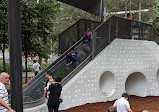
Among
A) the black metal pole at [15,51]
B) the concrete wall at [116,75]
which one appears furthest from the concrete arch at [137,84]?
the black metal pole at [15,51]

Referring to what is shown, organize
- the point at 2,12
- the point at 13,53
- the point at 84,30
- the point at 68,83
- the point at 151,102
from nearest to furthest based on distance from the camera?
the point at 13,53, the point at 68,83, the point at 151,102, the point at 2,12, the point at 84,30

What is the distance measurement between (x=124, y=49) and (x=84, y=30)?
3322 millimetres

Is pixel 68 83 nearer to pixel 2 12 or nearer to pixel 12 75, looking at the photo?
pixel 12 75

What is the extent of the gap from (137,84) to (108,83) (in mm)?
2398

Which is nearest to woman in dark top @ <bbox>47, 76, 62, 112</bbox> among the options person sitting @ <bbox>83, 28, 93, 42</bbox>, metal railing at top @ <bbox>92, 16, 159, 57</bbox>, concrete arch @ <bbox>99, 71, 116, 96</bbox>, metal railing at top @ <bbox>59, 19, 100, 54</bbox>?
metal railing at top @ <bbox>92, 16, 159, 57</bbox>

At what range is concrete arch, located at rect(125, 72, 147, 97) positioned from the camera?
11.5 metres

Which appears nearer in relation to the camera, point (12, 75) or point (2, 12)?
point (12, 75)

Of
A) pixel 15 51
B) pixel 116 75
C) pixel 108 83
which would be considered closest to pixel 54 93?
pixel 15 51

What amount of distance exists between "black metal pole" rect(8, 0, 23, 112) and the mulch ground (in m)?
4.15

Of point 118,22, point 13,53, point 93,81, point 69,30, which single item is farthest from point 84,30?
point 13,53

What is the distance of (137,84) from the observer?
1183 centimetres

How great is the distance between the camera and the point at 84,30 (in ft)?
42.5

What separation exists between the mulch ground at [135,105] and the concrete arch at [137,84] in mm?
516

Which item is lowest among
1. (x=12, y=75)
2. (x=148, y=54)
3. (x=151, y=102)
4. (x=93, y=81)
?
(x=151, y=102)
